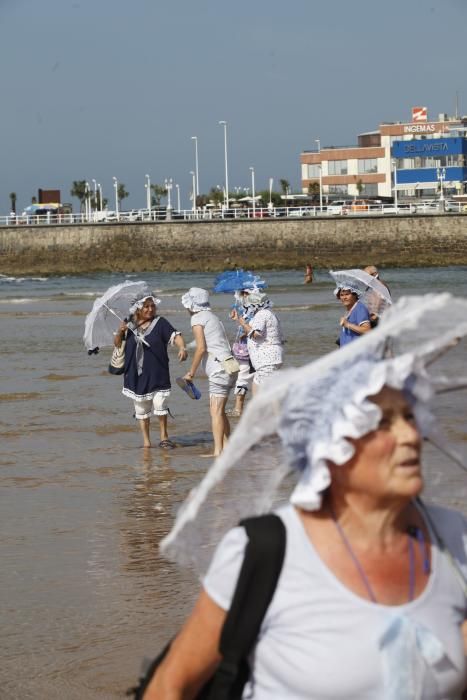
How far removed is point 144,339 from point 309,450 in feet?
27.6

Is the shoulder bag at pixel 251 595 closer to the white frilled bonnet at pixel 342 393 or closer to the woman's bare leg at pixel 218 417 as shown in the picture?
the white frilled bonnet at pixel 342 393

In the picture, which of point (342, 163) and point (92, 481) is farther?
point (342, 163)

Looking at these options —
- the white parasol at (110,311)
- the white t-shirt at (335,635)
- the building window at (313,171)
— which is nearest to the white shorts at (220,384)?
the white parasol at (110,311)

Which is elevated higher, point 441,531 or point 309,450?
point 309,450

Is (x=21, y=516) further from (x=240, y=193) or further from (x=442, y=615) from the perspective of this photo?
(x=240, y=193)

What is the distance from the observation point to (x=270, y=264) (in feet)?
245

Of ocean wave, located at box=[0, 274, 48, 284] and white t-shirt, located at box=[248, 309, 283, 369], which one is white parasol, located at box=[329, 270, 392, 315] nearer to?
white t-shirt, located at box=[248, 309, 283, 369]

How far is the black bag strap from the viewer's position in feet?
7.37

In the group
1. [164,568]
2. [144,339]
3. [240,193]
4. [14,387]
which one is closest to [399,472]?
[164,568]

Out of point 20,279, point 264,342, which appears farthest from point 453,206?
point 264,342

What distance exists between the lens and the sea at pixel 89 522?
508cm

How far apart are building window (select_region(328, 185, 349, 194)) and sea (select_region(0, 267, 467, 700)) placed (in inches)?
4418

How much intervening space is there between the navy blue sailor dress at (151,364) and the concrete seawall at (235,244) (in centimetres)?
6315

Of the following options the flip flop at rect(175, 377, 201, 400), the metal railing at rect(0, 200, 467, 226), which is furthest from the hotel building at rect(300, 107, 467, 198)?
the flip flop at rect(175, 377, 201, 400)
